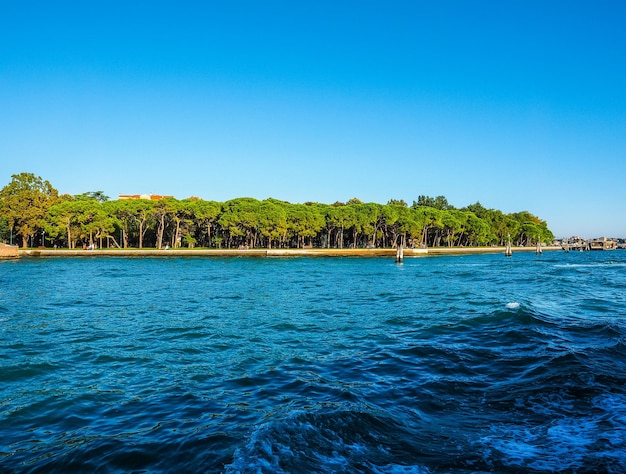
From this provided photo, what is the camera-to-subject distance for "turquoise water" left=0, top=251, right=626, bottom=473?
650 centimetres

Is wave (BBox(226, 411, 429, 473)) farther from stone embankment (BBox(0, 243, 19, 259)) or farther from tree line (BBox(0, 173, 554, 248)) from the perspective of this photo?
tree line (BBox(0, 173, 554, 248))

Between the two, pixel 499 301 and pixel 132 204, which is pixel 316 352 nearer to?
pixel 499 301

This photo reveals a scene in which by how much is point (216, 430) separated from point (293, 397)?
205cm

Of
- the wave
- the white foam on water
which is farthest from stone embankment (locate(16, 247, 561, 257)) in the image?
the white foam on water

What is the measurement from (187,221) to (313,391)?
86661 millimetres

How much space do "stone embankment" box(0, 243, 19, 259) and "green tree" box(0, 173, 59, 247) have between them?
12661mm

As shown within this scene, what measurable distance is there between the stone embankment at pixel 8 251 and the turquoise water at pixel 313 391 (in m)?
64.6

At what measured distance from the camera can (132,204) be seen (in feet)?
294

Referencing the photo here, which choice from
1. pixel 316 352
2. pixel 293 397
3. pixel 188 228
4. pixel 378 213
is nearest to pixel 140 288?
pixel 316 352

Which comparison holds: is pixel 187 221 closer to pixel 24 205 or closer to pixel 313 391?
pixel 24 205

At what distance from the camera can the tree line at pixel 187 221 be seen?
293 ft

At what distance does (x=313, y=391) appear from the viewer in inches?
375

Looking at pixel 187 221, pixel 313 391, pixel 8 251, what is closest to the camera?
pixel 313 391

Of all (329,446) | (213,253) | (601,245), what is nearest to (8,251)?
(213,253)
